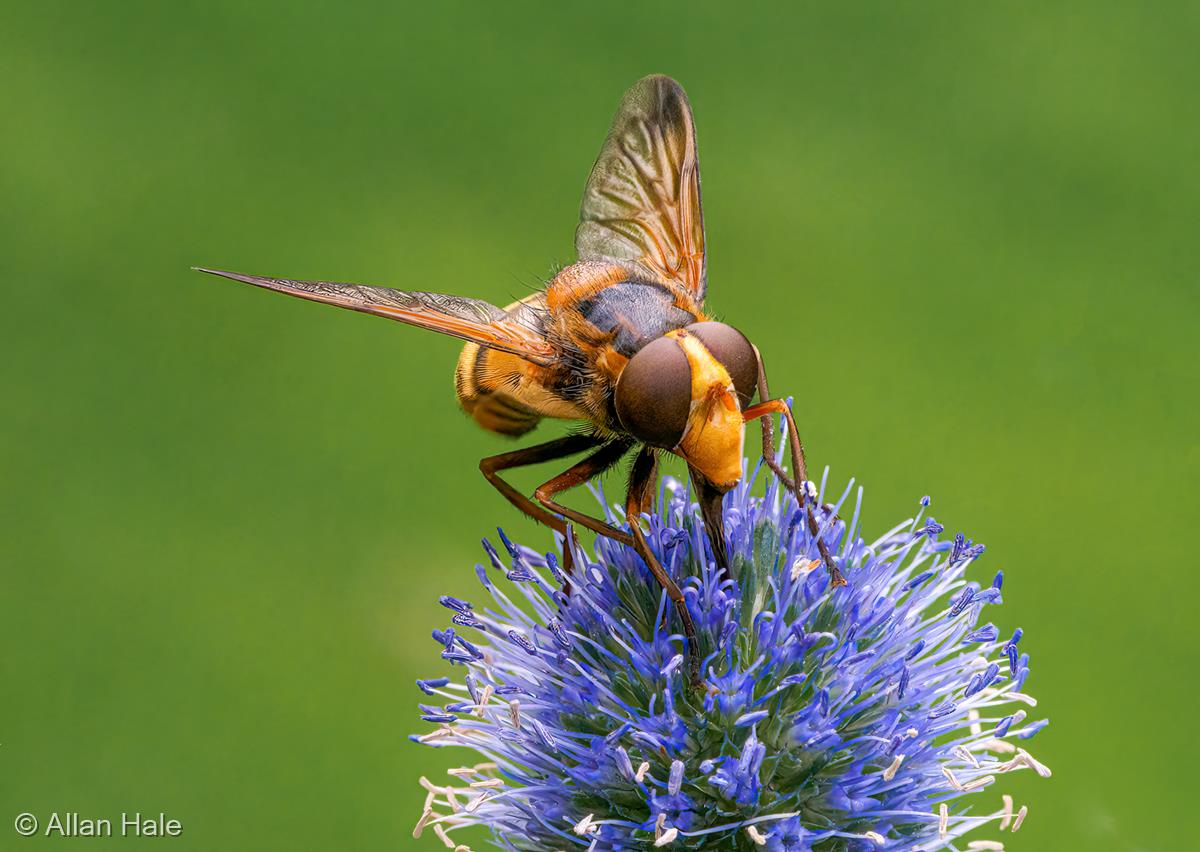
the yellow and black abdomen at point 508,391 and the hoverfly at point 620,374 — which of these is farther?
the yellow and black abdomen at point 508,391

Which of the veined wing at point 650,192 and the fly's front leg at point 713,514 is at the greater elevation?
the veined wing at point 650,192

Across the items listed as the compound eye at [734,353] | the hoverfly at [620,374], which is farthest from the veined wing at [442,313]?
the compound eye at [734,353]

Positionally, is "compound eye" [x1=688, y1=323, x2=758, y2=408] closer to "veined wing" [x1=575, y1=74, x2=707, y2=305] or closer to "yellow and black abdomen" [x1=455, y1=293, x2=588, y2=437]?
"yellow and black abdomen" [x1=455, y1=293, x2=588, y2=437]

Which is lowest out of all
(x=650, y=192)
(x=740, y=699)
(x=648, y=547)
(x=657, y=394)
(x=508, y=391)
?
(x=740, y=699)

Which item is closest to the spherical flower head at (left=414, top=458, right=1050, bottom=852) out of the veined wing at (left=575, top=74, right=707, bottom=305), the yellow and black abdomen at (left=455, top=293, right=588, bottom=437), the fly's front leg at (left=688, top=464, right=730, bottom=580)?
the fly's front leg at (left=688, top=464, right=730, bottom=580)

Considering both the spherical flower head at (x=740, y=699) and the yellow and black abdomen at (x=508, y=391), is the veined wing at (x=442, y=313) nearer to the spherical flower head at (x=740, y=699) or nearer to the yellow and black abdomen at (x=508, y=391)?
the yellow and black abdomen at (x=508, y=391)

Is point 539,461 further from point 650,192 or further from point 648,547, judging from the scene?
point 650,192

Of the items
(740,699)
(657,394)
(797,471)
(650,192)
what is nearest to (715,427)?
(657,394)

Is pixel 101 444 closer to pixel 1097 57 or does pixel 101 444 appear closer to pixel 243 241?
pixel 243 241
